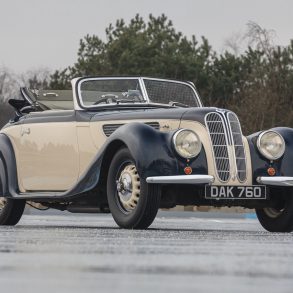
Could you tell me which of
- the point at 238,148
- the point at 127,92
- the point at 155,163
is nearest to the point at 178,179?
the point at 155,163

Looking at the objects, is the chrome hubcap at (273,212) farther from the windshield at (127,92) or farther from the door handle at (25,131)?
the door handle at (25,131)

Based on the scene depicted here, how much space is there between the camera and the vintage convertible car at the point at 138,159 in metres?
11.6

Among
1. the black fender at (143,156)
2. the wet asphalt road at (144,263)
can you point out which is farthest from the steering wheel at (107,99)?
the wet asphalt road at (144,263)

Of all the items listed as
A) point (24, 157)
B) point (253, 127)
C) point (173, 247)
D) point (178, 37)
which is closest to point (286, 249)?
point (173, 247)

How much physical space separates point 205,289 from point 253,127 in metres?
30.8

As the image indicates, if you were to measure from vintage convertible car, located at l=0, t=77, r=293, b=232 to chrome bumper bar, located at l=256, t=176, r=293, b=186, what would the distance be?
1 cm

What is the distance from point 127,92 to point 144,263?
717cm

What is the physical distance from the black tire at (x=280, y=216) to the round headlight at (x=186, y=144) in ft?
4.31

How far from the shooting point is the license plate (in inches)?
457

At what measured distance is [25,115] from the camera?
14.5 meters

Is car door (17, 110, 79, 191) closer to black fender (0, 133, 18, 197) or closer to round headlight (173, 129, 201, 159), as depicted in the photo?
black fender (0, 133, 18, 197)

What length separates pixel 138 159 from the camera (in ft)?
37.9

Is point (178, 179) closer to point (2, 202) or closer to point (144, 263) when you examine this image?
point (2, 202)

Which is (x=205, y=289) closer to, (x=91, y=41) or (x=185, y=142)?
(x=185, y=142)
